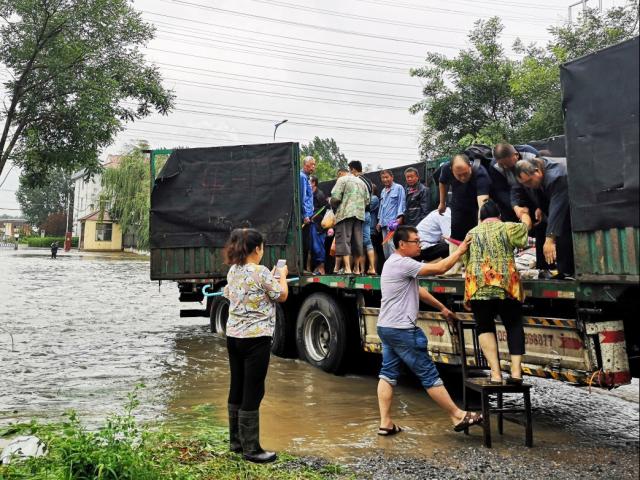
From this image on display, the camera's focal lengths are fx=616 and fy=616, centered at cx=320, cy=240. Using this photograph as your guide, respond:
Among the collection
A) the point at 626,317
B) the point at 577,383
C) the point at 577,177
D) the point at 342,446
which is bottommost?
the point at 342,446

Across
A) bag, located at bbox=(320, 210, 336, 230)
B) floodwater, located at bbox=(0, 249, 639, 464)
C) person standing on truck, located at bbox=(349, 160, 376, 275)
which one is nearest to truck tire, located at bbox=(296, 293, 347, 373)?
floodwater, located at bbox=(0, 249, 639, 464)

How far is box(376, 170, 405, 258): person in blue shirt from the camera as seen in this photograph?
8.44 metres

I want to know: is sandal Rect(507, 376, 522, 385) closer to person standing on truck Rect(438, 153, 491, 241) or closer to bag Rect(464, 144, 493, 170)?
person standing on truck Rect(438, 153, 491, 241)

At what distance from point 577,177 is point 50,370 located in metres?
6.78

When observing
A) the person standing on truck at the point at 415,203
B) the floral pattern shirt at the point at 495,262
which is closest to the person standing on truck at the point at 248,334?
the floral pattern shirt at the point at 495,262

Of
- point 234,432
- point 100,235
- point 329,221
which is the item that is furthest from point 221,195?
point 100,235

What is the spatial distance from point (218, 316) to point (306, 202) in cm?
320

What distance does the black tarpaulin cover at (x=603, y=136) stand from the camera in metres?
3.98

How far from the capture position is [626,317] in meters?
4.64

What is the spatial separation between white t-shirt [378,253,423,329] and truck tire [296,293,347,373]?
2.51 m

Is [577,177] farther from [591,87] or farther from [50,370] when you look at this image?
[50,370]

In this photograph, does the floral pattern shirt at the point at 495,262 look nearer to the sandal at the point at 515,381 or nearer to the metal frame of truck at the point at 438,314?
the metal frame of truck at the point at 438,314

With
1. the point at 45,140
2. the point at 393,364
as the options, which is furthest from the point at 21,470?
the point at 45,140

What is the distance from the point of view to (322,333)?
826cm
